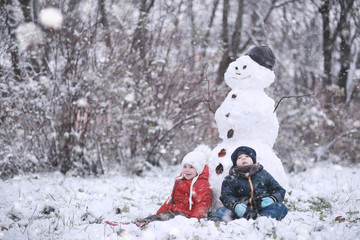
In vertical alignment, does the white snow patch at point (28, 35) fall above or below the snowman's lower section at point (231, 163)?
above

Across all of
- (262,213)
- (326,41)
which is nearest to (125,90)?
(262,213)

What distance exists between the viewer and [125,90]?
629cm

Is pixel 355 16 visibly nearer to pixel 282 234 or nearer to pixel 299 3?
pixel 299 3

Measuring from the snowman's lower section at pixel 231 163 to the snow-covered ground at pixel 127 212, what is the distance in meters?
0.52

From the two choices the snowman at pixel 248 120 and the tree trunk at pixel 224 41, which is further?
the tree trunk at pixel 224 41

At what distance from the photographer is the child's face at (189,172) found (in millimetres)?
3475

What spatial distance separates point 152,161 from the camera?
7098 millimetres

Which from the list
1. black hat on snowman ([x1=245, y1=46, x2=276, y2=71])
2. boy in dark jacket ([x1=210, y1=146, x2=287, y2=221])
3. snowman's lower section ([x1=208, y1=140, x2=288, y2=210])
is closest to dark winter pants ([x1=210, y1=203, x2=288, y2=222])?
boy in dark jacket ([x1=210, y1=146, x2=287, y2=221])

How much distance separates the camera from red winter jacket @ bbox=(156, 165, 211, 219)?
315cm

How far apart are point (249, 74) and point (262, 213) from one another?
1685mm

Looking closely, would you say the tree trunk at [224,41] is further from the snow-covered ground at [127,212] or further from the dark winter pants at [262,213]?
the dark winter pants at [262,213]

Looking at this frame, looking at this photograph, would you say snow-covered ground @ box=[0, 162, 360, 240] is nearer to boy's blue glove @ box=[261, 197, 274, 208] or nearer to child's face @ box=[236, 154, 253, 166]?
boy's blue glove @ box=[261, 197, 274, 208]

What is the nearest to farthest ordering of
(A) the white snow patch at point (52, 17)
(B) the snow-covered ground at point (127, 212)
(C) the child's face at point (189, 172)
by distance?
(B) the snow-covered ground at point (127, 212), (C) the child's face at point (189, 172), (A) the white snow patch at point (52, 17)

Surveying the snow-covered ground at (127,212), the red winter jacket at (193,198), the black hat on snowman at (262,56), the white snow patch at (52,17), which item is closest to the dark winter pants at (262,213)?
the snow-covered ground at (127,212)
